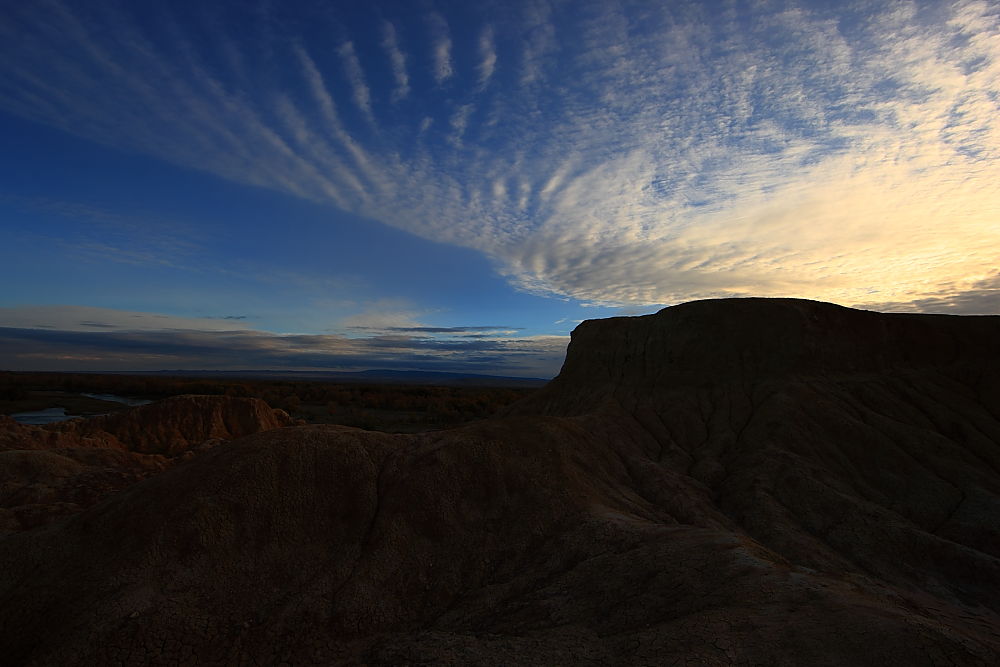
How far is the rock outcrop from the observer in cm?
1866

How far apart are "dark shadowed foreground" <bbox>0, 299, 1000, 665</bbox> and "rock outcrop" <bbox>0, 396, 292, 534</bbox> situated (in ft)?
26.0

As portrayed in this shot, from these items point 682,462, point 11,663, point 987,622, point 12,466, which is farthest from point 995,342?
point 12,466

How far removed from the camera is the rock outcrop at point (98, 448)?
18.7 m

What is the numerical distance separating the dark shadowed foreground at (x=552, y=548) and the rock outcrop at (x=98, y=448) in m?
7.94

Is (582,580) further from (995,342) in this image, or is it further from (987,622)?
(995,342)

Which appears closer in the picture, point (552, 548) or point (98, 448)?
point (552, 548)

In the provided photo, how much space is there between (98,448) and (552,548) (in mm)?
25137

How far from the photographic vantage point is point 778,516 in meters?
17.7

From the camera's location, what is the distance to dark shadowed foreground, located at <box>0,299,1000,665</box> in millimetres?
8258

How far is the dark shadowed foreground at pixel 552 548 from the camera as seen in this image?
8258 millimetres

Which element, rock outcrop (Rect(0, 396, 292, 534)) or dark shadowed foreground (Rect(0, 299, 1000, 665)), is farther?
rock outcrop (Rect(0, 396, 292, 534))

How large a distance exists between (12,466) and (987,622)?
106ft

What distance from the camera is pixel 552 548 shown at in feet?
41.5

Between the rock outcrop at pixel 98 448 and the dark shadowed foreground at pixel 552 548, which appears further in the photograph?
the rock outcrop at pixel 98 448
